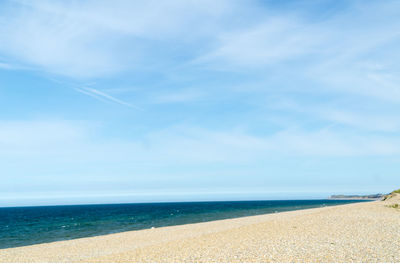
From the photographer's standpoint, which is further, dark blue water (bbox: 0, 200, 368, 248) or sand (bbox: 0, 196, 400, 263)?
dark blue water (bbox: 0, 200, 368, 248)

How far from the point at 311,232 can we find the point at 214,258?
9969mm

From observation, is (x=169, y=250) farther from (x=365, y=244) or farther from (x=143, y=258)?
(x=365, y=244)

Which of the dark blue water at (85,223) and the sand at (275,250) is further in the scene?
the dark blue water at (85,223)

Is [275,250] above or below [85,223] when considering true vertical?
above

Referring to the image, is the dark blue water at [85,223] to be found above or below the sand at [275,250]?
below

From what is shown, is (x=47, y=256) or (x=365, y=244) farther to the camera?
Answer: (x=47, y=256)

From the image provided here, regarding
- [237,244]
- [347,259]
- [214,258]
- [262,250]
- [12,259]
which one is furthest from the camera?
[12,259]

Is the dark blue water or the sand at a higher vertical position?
the sand

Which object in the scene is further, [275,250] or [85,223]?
[85,223]

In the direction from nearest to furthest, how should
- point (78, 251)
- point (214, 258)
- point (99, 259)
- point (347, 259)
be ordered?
point (347, 259), point (214, 258), point (99, 259), point (78, 251)

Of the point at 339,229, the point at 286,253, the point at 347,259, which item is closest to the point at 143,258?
the point at 286,253

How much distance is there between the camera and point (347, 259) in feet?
45.0

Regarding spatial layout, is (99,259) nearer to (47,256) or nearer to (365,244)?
(47,256)

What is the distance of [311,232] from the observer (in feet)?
72.4
